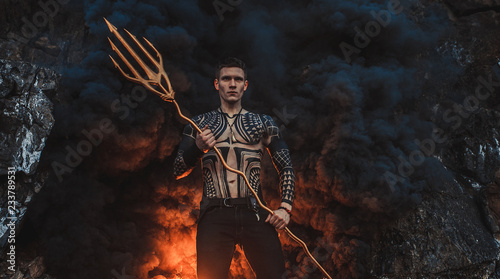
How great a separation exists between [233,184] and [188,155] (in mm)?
605

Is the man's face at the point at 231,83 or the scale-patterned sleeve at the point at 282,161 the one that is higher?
the man's face at the point at 231,83

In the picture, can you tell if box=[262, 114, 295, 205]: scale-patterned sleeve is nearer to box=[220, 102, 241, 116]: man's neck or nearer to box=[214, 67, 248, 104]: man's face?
box=[220, 102, 241, 116]: man's neck

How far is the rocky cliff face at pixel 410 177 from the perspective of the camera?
5.02m

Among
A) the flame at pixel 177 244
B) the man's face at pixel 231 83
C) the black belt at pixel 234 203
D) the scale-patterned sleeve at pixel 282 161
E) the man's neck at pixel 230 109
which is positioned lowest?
the flame at pixel 177 244

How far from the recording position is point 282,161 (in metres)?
4.43

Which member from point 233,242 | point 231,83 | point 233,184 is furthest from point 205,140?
point 233,242

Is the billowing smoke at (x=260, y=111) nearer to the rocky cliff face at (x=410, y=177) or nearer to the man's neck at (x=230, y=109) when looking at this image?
the rocky cliff face at (x=410, y=177)

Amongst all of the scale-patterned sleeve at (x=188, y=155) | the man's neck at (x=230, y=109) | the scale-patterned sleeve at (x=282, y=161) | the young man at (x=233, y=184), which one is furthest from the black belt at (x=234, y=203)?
the man's neck at (x=230, y=109)

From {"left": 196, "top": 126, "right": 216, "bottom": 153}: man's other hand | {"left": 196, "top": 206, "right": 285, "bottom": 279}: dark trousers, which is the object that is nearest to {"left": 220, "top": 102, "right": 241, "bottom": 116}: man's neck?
{"left": 196, "top": 126, "right": 216, "bottom": 153}: man's other hand

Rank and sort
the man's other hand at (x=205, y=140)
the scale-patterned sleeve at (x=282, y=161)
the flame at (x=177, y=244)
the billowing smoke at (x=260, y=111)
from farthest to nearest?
the flame at (x=177, y=244), the billowing smoke at (x=260, y=111), the scale-patterned sleeve at (x=282, y=161), the man's other hand at (x=205, y=140)

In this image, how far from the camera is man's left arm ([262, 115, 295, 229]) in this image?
13.4 feet

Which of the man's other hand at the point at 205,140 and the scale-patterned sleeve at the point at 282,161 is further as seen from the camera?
the scale-patterned sleeve at the point at 282,161

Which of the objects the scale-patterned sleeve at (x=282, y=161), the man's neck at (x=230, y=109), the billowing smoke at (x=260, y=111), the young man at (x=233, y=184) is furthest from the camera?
the billowing smoke at (x=260, y=111)

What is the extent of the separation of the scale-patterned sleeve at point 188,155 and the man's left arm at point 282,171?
0.89m
